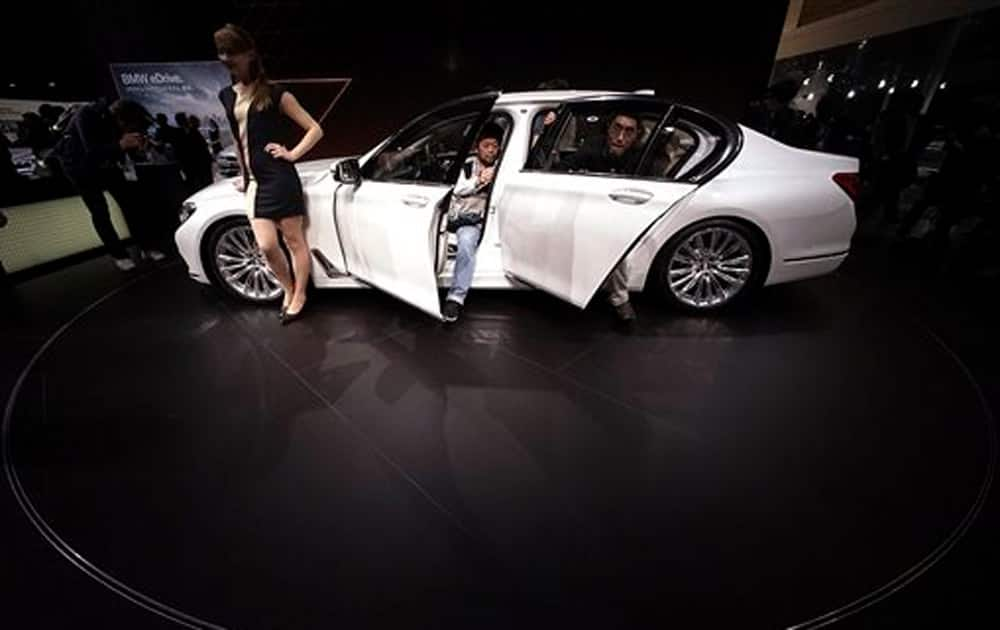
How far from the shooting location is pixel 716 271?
2863mm

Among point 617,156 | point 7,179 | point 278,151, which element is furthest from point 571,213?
point 7,179

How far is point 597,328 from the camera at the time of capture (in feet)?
9.20

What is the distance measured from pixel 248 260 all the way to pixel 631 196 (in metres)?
2.54

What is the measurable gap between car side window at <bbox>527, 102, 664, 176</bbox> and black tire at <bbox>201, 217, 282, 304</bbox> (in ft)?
6.36

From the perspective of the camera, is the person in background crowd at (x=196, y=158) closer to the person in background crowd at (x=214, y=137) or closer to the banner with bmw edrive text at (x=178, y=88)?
the banner with bmw edrive text at (x=178, y=88)

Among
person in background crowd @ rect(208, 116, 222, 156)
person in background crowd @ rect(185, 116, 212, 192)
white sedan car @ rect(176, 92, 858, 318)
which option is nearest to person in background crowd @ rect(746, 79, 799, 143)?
white sedan car @ rect(176, 92, 858, 318)

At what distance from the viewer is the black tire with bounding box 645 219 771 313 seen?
2701mm

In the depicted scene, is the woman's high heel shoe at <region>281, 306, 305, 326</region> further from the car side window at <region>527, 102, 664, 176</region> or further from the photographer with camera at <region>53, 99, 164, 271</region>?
the photographer with camera at <region>53, 99, 164, 271</region>

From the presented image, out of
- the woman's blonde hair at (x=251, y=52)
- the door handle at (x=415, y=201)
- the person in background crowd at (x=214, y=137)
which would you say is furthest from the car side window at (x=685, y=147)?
the person in background crowd at (x=214, y=137)

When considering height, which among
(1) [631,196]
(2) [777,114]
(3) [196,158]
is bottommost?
(3) [196,158]

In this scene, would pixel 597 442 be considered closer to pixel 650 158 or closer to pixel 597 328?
pixel 597 328

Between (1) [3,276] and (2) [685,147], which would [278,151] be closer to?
(2) [685,147]

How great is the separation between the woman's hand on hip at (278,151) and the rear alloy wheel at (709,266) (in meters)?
2.24

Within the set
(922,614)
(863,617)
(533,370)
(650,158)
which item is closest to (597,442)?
(533,370)
